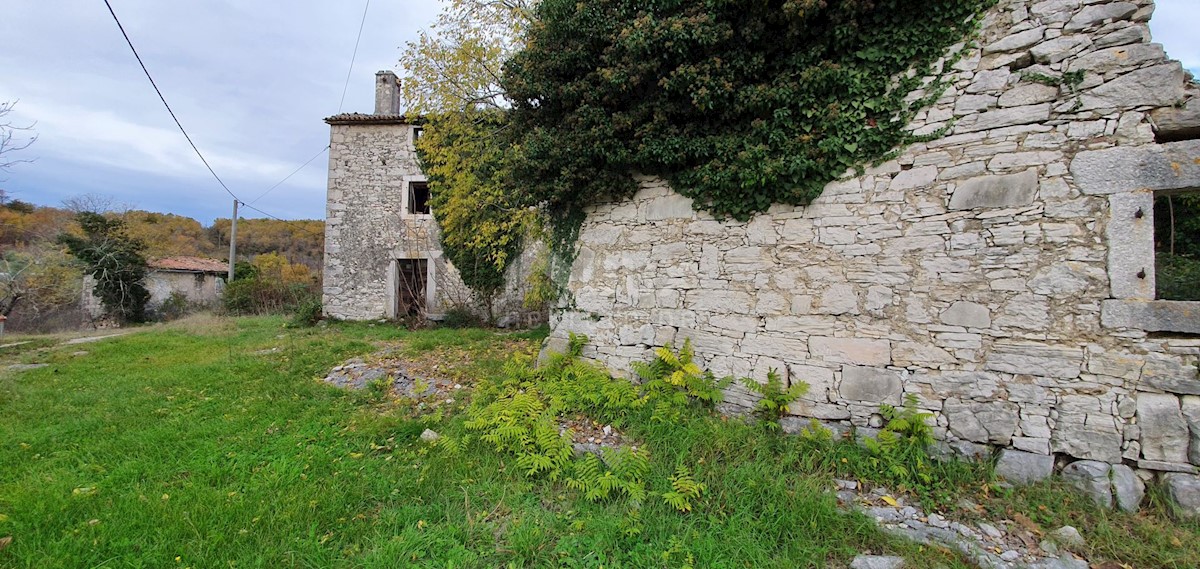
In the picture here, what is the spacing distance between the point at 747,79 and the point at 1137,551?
424 centimetres

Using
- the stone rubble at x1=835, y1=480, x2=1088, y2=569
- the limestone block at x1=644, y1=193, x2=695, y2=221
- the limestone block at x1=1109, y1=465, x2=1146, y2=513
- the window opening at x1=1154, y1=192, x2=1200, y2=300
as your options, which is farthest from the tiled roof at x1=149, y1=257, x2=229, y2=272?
the window opening at x1=1154, y1=192, x2=1200, y2=300

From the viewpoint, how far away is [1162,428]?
9.57ft

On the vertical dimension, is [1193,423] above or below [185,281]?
below

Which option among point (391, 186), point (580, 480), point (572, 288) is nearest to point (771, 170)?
point (572, 288)

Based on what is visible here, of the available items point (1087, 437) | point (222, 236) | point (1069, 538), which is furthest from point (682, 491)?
point (222, 236)

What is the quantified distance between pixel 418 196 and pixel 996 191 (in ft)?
42.9

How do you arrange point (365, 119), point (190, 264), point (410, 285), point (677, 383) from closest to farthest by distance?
1. point (677, 383)
2. point (365, 119)
3. point (410, 285)
4. point (190, 264)

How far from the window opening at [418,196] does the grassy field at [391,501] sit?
27.7 feet

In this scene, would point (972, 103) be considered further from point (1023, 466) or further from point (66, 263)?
point (66, 263)

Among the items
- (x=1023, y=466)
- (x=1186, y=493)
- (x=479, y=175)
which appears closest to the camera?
(x=1186, y=493)

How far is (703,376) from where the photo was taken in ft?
14.3

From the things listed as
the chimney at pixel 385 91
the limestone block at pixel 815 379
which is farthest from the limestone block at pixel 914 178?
the chimney at pixel 385 91

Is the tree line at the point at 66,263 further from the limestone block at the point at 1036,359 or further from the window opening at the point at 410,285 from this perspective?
the limestone block at the point at 1036,359

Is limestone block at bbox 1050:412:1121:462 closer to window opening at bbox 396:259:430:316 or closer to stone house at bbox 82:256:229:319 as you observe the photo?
window opening at bbox 396:259:430:316
